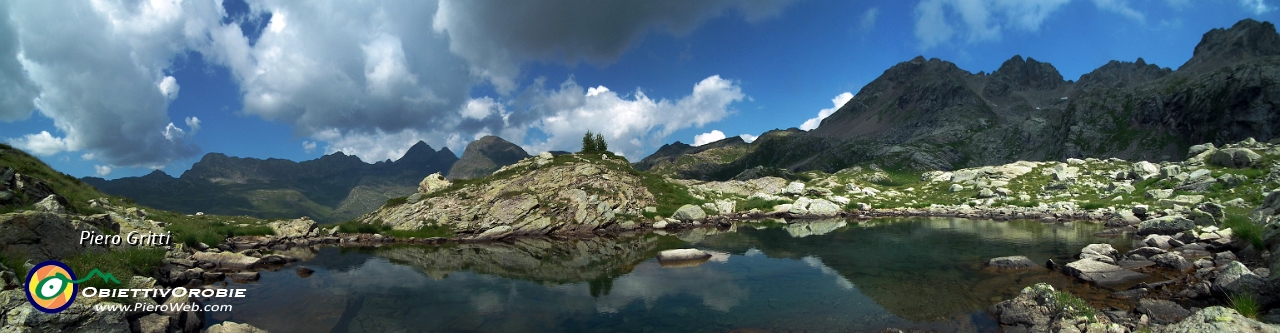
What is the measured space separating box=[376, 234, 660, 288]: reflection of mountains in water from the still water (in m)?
0.20

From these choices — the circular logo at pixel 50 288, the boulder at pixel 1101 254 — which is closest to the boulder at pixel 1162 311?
the boulder at pixel 1101 254

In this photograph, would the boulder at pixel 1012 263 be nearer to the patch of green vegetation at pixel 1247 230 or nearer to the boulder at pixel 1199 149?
the patch of green vegetation at pixel 1247 230

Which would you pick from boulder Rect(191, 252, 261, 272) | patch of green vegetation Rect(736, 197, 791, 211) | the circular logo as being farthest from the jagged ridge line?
patch of green vegetation Rect(736, 197, 791, 211)

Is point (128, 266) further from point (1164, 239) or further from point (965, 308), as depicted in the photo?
point (1164, 239)

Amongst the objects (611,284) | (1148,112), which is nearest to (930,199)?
(611,284)

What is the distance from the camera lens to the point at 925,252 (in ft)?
125

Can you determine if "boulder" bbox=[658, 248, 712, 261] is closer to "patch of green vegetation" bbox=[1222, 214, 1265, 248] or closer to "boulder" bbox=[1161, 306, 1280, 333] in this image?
"boulder" bbox=[1161, 306, 1280, 333]

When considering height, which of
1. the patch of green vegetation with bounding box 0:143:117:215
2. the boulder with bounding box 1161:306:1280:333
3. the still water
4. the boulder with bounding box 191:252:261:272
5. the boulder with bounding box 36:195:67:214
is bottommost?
the still water

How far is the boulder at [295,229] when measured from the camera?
185 feet

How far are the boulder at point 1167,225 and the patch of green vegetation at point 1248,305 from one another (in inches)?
1203

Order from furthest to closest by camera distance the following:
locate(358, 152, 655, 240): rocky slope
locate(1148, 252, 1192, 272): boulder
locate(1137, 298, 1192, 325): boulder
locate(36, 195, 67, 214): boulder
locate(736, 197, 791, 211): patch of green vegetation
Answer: locate(736, 197, 791, 211): patch of green vegetation
locate(358, 152, 655, 240): rocky slope
locate(1148, 252, 1192, 272): boulder
locate(36, 195, 67, 214): boulder
locate(1137, 298, 1192, 325): boulder

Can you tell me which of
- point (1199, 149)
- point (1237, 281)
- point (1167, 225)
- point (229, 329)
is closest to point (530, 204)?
point (229, 329)

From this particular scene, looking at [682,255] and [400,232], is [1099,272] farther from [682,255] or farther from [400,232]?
[400,232]

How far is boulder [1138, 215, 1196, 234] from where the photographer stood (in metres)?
37.2
